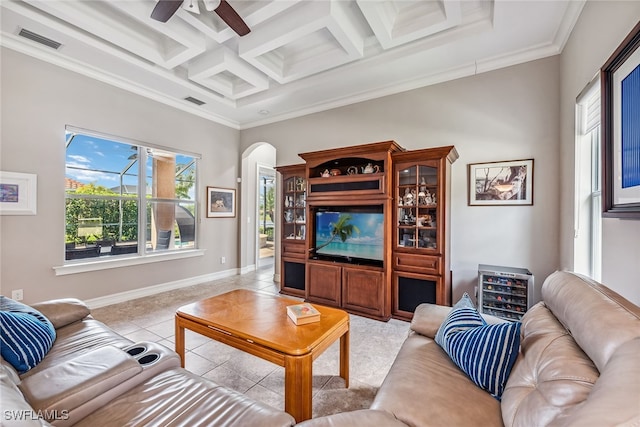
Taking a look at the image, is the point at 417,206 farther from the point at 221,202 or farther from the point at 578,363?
the point at 221,202

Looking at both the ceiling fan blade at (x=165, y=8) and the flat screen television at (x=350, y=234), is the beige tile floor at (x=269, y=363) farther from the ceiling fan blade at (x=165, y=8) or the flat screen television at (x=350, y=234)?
the ceiling fan blade at (x=165, y=8)

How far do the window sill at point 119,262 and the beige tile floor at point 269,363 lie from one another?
1.77ft

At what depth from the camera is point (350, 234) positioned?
359 centimetres

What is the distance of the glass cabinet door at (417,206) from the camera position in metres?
3.11

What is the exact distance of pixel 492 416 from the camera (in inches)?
41.6

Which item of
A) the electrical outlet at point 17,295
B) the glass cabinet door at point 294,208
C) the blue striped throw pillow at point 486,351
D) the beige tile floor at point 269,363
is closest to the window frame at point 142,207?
the electrical outlet at point 17,295

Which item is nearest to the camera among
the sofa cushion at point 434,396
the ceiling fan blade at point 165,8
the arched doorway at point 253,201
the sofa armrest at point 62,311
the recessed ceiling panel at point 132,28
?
the sofa cushion at point 434,396

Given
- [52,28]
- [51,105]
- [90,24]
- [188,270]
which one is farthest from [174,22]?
[188,270]

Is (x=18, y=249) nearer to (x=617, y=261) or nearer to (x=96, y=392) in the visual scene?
(x=96, y=392)

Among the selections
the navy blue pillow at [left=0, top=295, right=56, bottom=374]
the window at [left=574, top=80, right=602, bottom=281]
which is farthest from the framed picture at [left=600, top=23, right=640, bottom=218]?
the navy blue pillow at [left=0, top=295, right=56, bottom=374]

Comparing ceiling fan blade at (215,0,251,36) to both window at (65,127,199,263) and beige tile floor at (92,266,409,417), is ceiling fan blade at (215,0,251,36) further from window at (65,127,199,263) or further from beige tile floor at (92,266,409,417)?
beige tile floor at (92,266,409,417)

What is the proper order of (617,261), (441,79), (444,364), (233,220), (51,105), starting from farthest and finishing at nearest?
(233,220)
(441,79)
(51,105)
(617,261)
(444,364)

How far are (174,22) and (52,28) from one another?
1.16 m

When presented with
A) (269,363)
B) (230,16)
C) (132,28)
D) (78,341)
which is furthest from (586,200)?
(132,28)
